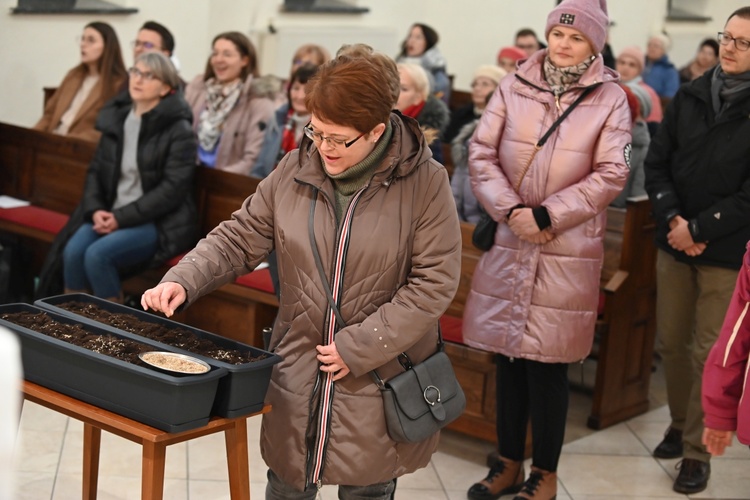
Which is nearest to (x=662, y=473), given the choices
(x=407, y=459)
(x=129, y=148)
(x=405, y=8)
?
(x=407, y=459)

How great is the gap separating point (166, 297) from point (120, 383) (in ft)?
0.68

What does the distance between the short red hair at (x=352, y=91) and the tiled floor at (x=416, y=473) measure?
1657 millimetres

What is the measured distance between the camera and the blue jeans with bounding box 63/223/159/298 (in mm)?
4684

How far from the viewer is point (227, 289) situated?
4.58 metres

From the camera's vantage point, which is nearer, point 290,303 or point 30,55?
point 290,303

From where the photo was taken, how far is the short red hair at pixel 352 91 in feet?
7.43

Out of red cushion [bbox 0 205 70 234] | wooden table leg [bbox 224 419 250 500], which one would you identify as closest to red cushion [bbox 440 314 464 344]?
wooden table leg [bbox 224 419 250 500]

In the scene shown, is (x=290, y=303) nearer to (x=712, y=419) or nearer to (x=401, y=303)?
(x=401, y=303)

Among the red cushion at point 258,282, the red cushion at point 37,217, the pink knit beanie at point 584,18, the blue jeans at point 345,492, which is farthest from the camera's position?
the red cushion at point 37,217

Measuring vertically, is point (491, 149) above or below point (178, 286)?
above

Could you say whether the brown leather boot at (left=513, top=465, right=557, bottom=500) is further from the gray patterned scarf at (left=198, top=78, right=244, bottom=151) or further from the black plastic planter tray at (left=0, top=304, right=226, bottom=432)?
the gray patterned scarf at (left=198, top=78, right=244, bottom=151)

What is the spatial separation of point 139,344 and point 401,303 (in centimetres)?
60

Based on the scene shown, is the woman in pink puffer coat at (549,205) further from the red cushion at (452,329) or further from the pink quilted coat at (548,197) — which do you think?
the red cushion at (452,329)

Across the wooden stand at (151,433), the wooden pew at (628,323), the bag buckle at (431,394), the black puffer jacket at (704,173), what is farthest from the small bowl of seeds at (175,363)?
the wooden pew at (628,323)
